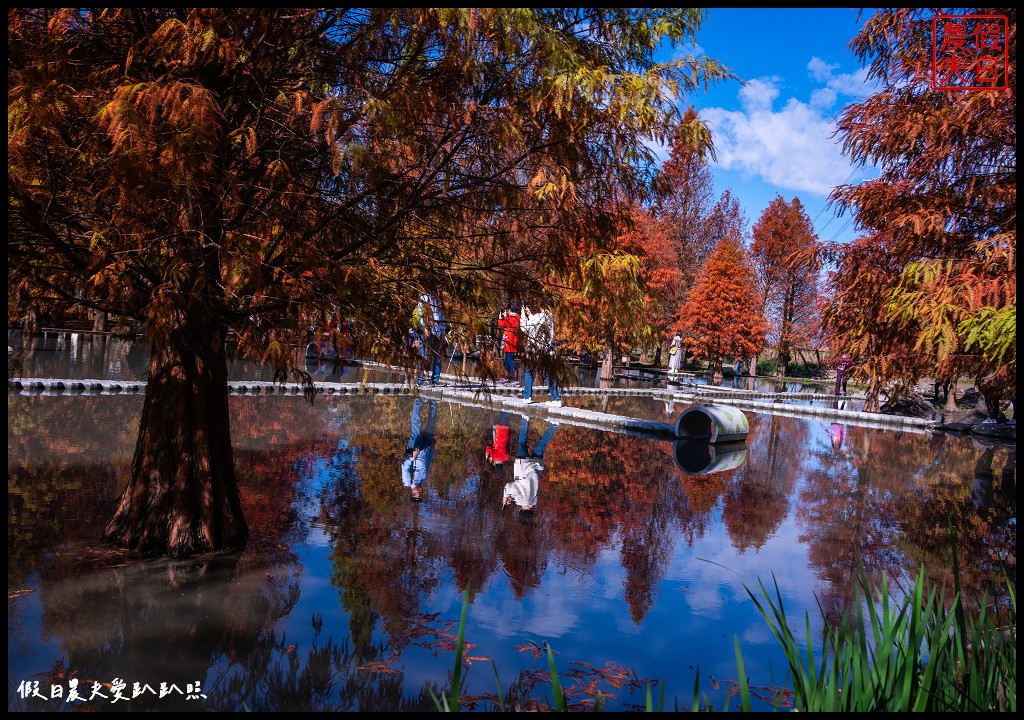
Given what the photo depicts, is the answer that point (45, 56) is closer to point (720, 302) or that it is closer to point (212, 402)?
point (212, 402)

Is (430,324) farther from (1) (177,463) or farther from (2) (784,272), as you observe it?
(2) (784,272)

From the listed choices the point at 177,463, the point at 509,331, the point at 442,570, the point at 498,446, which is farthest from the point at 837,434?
the point at 177,463

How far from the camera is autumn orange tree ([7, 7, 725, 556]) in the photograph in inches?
167

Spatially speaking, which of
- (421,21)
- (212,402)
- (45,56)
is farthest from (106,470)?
(421,21)

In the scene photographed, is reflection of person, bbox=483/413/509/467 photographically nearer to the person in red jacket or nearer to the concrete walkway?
the concrete walkway

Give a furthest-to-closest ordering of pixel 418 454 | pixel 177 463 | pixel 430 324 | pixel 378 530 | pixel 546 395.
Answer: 1. pixel 546 395
2. pixel 418 454
3. pixel 378 530
4. pixel 177 463
5. pixel 430 324

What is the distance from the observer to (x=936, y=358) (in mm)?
7098

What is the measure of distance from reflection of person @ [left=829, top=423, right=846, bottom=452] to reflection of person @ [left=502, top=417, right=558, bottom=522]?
270 inches

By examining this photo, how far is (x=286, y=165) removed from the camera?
5.00 metres


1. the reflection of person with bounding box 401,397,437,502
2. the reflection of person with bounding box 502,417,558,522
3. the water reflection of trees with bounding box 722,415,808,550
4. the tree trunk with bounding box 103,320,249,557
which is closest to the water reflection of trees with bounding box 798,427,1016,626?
the water reflection of trees with bounding box 722,415,808,550

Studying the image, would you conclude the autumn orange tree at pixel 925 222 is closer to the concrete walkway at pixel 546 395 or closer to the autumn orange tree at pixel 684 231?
the concrete walkway at pixel 546 395

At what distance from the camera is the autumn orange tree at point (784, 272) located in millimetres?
45031

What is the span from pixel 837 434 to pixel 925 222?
493 inches

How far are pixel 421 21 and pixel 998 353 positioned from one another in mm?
4630
